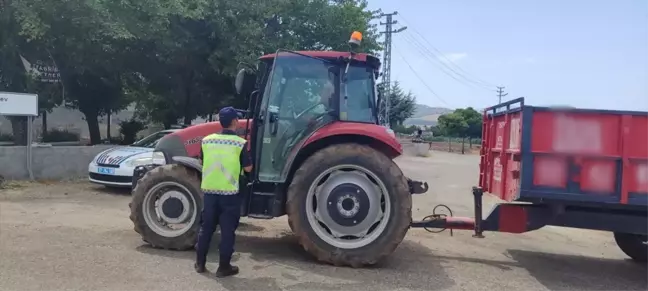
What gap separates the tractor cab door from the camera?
6609mm

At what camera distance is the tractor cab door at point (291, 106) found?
661 centimetres

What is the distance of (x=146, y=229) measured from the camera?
6.71 metres

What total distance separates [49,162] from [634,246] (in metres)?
12.5

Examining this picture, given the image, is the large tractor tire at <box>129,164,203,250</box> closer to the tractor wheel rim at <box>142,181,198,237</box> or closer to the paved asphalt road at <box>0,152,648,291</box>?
the tractor wheel rim at <box>142,181,198,237</box>

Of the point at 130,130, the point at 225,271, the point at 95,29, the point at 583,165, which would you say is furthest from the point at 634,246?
the point at 130,130

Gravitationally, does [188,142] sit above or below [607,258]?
above

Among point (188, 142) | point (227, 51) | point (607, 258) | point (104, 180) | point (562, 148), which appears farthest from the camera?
point (227, 51)

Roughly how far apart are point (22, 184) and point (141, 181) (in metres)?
7.51

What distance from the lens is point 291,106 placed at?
22.0ft

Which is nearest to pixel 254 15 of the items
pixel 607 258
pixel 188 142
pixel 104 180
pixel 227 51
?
pixel 227 51

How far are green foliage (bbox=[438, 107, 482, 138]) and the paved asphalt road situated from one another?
48.5 m

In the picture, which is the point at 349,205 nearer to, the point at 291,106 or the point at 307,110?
the point at 307,110

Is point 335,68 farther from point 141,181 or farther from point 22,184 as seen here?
point 22,184

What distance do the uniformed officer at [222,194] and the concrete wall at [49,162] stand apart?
9.31 m
